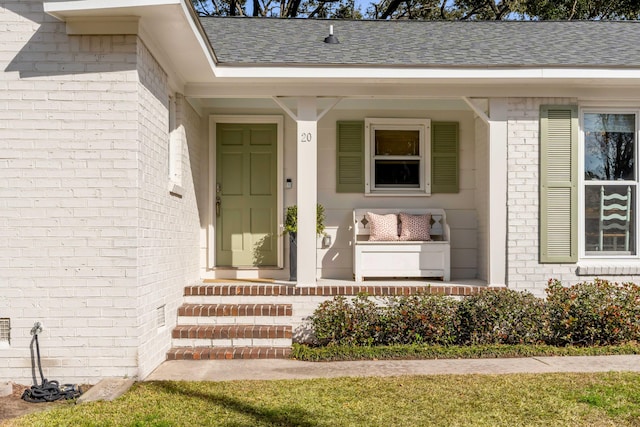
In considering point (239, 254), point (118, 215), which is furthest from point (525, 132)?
point (118, 215)

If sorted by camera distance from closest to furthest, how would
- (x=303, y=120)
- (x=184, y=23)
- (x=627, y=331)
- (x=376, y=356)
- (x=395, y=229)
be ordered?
(x=184, y=23), (x=376, y=356), (x=627, y=331), (x=303, y=120), (x=395, y=229)

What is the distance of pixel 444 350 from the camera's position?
6016mm

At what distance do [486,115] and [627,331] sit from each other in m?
2.78

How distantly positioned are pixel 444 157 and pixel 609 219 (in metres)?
2.18

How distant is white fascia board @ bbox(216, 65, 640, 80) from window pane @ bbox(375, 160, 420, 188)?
1.98m

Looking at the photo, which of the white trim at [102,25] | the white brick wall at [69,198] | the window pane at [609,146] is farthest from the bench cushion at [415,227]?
the white trim at [102,25]

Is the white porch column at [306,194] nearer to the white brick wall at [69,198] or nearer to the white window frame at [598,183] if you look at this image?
the white brick wall at [69,198]

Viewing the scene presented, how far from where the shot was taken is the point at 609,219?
716cm

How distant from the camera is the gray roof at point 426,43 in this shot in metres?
6.60

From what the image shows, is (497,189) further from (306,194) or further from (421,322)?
(306,194)

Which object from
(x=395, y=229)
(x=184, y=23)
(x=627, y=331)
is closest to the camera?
→ (x=184, y=23)

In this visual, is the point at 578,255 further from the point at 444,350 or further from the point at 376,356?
the point at 376,356

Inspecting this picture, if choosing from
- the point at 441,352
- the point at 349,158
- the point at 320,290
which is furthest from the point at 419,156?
the point at 441,352

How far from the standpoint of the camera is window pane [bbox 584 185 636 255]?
714cm
